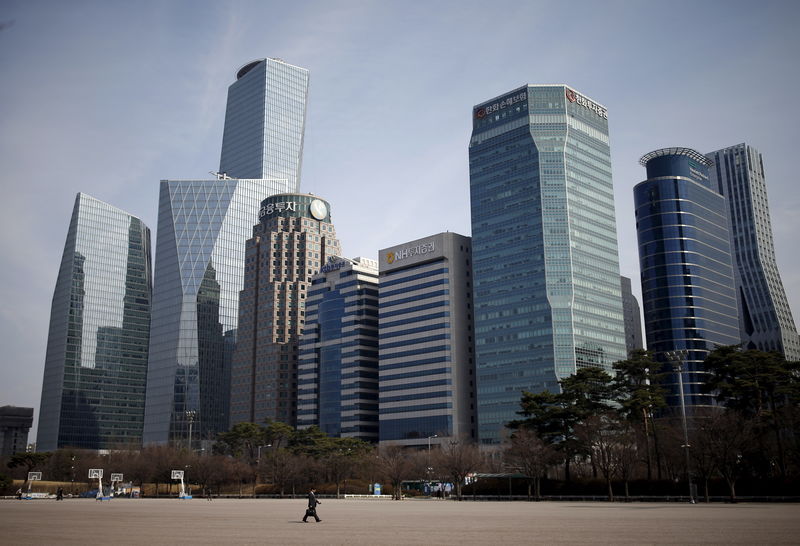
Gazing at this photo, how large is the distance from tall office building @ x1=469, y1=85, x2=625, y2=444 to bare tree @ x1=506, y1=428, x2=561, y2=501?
6477 centimetres

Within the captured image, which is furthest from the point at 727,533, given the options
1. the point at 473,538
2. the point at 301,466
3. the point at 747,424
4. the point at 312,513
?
the point at 301,466

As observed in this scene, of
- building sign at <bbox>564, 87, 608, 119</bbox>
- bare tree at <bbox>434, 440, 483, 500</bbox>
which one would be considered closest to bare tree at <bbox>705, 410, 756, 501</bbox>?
bare tree at <bbox>434, 440, 483, 500</bbox>

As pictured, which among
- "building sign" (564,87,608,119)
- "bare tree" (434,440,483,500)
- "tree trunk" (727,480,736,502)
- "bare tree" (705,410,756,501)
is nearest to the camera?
"tree trunk" (727,480,736,502)

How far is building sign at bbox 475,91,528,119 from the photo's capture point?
185125 millimetres

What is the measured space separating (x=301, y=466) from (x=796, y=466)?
80.5 m

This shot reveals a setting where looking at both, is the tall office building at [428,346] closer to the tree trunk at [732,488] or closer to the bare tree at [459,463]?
the bare tree at [459,463]

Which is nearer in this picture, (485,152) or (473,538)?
(473,538)

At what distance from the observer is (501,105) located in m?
191

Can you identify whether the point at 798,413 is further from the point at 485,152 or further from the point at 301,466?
the point at 485,152

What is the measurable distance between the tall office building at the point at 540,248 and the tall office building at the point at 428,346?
6.22 meters

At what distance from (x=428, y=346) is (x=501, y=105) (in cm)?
6685

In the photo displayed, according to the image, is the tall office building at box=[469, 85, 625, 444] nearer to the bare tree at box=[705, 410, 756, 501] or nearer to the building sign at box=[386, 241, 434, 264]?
the building sign at box=[386, 241, 434, 264]

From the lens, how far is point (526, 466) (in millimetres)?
97000

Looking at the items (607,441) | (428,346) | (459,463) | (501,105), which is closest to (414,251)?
(428,346)
